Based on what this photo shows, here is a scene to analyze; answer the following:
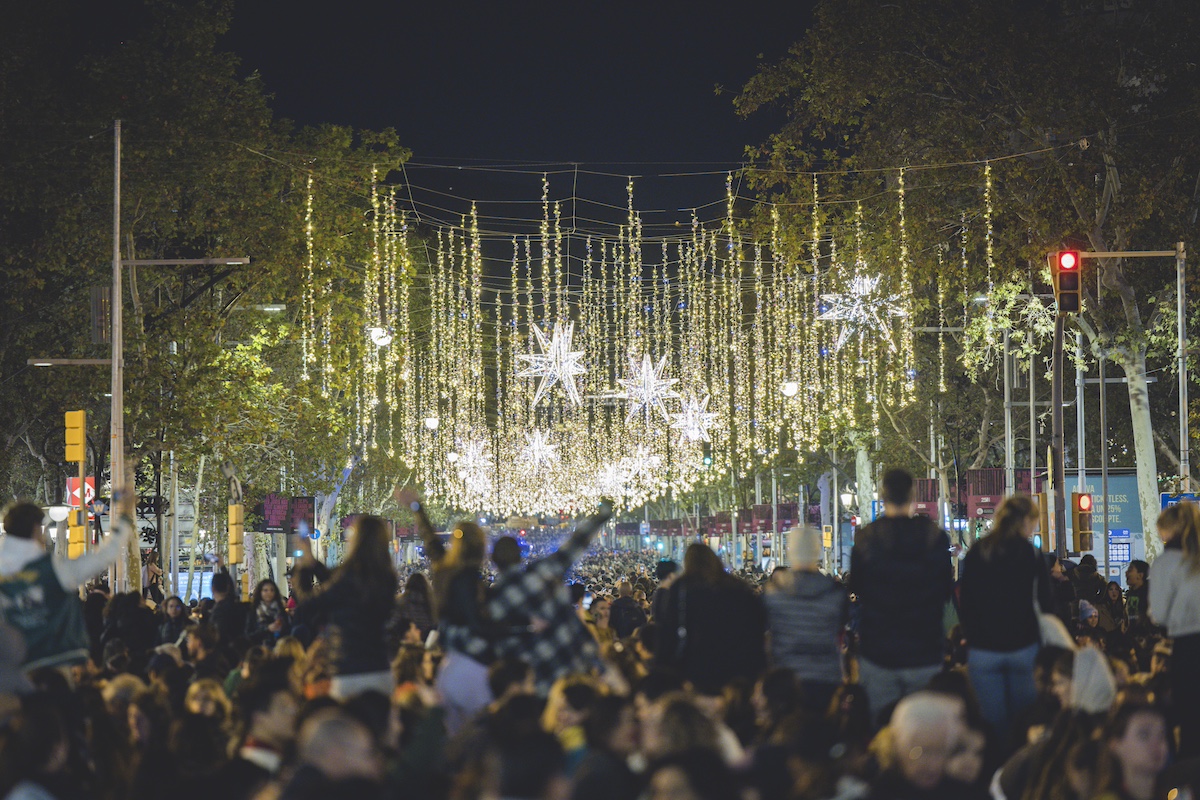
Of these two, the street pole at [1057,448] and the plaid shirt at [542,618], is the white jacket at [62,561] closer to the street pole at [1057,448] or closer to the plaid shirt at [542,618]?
the plaid shirt at [542,618]

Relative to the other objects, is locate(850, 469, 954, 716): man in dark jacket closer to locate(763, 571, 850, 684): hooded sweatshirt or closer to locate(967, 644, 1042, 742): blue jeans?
locate(763, 571, 850, 684): hooded sweatshirt

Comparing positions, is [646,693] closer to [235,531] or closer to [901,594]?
[901,594]

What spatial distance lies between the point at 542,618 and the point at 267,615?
25.8 ft

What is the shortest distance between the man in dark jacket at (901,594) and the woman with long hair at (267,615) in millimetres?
7715

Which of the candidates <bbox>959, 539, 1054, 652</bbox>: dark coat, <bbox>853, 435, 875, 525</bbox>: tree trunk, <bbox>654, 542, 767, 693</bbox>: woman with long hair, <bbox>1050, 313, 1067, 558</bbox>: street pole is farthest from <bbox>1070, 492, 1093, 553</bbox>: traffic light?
<bbox>853, 435, 875, 525</bbox>: tree trunk

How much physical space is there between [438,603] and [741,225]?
71.8ft

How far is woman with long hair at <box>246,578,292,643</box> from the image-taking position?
16266 mm

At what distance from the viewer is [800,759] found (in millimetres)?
7070

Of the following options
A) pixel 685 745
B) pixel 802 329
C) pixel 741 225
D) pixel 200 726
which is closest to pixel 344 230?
pixel 741 225

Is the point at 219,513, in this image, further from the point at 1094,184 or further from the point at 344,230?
Answer: the point at 1094,184

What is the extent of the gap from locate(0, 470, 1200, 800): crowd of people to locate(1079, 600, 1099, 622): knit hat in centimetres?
552

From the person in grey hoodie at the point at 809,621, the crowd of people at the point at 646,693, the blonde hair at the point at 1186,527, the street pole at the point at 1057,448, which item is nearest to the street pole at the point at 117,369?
Answer: the street pole at the point at 1057,448

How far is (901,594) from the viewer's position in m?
9.83

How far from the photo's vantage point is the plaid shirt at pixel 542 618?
9531 millimetres
